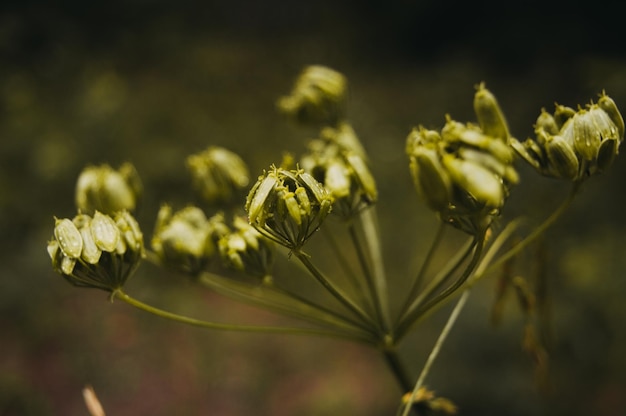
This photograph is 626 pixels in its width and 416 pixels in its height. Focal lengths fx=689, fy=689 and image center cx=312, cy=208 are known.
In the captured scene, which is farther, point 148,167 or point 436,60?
point 436,60

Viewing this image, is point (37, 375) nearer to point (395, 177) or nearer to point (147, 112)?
point (147, 112)

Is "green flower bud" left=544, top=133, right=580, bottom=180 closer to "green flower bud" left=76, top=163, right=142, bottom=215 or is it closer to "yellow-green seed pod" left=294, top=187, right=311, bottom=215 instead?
"yellow-green seed pod" left=294, top=187, right=311, bottom=215

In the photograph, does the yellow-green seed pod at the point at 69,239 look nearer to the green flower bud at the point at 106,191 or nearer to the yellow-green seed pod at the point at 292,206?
the green flower bud at the point at 106,191

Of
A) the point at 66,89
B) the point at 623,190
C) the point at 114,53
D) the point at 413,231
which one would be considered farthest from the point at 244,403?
the point at 114,53

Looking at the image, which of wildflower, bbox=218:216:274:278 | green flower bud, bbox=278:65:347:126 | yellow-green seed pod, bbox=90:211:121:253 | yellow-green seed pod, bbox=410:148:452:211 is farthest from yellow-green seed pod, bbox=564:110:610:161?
yellow-green seed pod, bbox=90:211:121:253

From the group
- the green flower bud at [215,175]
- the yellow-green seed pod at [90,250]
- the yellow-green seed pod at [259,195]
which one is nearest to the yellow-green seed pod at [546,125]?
the yellow-green seed pod at [259,195]

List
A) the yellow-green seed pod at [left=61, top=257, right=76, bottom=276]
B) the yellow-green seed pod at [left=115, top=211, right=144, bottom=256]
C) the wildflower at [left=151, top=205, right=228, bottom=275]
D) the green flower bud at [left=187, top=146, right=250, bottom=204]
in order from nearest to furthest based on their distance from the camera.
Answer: the yellow-green seed pod at [left=61, top=257, right=76, bottom=276], the yellow-green seed pod at [left=115, top=211, right=144, bottom=256], the wildflower at [left=151, top=205, right=228, bottom=275], the green flower bud at [left=187, top=146, right=250, bottom=204]
